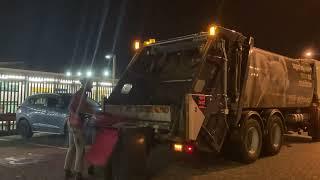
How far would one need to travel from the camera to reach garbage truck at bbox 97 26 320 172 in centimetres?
787

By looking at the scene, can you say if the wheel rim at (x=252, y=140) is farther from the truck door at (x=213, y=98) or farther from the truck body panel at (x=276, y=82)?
the truck door at (x=213, y=98)

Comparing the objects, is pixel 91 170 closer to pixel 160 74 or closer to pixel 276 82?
pixel 160 74

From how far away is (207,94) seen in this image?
27.1ft

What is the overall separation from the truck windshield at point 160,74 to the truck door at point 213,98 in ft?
0.97

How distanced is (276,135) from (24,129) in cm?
807

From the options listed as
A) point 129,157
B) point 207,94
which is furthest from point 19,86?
point 129,157

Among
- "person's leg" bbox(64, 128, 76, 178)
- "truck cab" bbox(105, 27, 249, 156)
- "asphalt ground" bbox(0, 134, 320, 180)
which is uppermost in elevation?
"truck cab" bbox(105, 27, 249, 156)

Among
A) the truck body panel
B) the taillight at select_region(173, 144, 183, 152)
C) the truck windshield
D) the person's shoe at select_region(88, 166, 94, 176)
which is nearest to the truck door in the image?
the truck windshield

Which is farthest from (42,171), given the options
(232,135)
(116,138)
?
(232,135)

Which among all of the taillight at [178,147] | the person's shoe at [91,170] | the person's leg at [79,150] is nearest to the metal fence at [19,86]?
the person's shoe at [91,170]

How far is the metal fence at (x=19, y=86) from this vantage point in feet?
47.9

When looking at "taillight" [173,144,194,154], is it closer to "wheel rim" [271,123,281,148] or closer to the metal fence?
"wheel rim" [271,123,281,148]

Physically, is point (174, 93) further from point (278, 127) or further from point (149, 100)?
point (278, 127)

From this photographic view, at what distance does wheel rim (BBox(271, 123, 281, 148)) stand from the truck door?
A: 2306 millimetres
